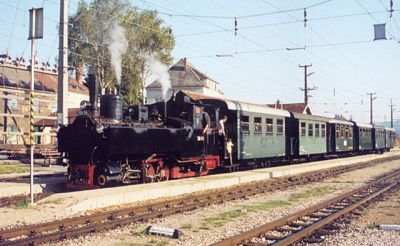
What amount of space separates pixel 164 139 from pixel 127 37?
89.5 feet

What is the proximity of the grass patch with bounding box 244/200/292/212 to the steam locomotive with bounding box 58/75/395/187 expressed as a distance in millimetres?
4179

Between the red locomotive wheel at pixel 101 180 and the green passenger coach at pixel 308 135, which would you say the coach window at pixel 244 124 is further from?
the red locomotive wheel at pixel 101 180

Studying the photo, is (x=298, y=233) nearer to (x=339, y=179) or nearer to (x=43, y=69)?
(x=339, y=179)

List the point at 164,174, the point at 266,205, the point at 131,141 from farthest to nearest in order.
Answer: the point at 164,174, the point at 131,141, the point at 266,205

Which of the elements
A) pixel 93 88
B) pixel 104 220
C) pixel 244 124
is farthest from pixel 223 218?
pixel 244 124

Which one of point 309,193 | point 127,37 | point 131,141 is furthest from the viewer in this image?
point 127,37

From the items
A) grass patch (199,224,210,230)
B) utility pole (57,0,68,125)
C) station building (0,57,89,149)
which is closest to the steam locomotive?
utility pole (57,0,68,125)

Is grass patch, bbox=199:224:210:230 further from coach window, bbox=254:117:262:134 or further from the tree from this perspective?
the tree

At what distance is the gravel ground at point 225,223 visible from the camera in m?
7.29

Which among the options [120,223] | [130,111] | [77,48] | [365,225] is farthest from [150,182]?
[77,48]

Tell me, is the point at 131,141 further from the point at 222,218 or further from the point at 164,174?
the point at 222,218

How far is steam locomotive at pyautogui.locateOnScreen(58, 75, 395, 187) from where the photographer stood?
13078 millimetres

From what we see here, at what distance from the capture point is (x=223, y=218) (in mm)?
9453

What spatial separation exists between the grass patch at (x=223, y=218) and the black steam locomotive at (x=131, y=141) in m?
4.15
